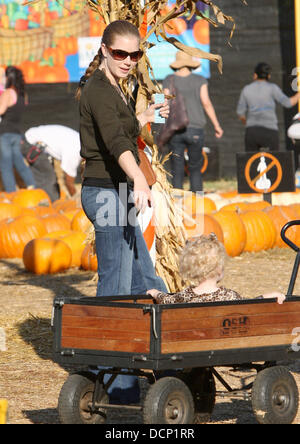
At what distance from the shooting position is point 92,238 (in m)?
7.23

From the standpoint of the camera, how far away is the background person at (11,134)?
575 inches

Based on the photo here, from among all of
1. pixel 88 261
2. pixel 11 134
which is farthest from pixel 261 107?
pixel 88 261

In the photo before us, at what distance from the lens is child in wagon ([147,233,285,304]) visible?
4629 mm

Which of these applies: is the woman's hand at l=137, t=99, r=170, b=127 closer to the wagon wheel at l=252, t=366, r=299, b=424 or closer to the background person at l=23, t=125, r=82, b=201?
the wagon wheel at l=252, t=366, r=299, b=424

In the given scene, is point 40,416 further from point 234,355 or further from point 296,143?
point 296,143

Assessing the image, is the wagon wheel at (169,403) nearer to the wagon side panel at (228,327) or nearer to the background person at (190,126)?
the wagon side panel at (228,327)

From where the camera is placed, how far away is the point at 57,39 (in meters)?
19.2

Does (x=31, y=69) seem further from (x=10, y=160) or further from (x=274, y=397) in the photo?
(x=274, y=397)

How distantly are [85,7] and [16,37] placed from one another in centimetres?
1300

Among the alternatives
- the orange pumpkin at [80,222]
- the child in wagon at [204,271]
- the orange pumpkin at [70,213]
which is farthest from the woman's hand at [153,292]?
the orange pumpkin at [70,213]

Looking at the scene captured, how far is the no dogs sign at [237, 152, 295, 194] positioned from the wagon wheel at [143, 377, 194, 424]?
27.3 feet

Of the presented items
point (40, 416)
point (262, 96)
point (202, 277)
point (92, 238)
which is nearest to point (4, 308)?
point (92, 238)

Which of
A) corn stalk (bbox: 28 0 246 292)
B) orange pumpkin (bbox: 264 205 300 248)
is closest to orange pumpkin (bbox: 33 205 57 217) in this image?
orange pumpkin (bbox: 264 205 300 248)

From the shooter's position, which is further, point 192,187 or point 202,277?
point 192,187
